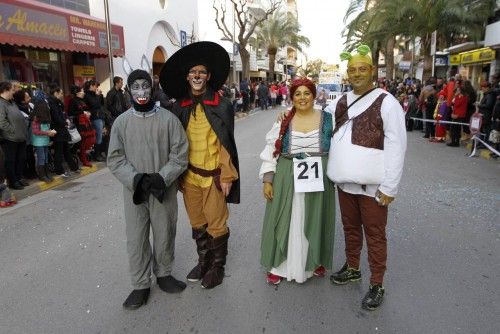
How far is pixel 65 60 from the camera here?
12773mm

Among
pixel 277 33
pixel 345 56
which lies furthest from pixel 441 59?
pixel 345 56

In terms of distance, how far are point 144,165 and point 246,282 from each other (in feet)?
4.38

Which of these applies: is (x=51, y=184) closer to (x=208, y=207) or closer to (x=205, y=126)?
(x=208, y=207)

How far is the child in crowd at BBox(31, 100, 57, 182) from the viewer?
6832 mm

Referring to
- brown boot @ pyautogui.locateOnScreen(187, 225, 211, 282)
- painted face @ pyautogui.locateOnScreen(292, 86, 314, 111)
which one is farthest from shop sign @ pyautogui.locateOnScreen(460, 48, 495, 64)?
brown boot @ pyautogui.locateOnScreen(187, 225, 211, 282)

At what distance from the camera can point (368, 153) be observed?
2924 millimetres

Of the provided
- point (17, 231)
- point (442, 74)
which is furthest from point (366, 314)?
point (442, 74)

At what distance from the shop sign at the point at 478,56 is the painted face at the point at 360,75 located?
19219 millimetres

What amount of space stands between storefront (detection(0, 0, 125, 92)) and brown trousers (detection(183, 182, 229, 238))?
7.63 metres

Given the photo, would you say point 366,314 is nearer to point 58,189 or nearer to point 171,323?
point 171,323

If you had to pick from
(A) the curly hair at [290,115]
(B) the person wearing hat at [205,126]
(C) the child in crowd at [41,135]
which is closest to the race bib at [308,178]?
(A) the curly hair at [290,115]

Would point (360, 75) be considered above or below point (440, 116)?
above

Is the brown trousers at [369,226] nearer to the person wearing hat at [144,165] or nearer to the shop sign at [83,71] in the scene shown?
the person wearing hat at [144,165]

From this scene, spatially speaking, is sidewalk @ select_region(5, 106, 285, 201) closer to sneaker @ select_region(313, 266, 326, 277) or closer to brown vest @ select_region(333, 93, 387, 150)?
sneaker @ select_region(313, 266, 326, 277)
